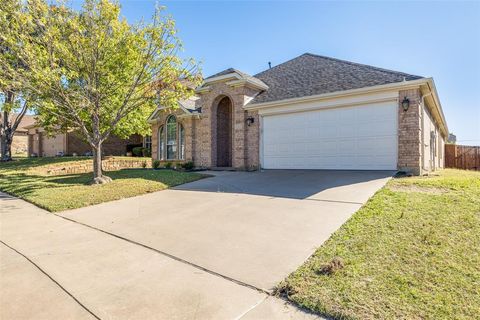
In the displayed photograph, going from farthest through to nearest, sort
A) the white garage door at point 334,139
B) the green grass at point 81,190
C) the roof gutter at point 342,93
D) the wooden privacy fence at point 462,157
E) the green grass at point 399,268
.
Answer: the wooden privacy fence at point 462,157, the white garage door at point 334,139, the roof gutter at point 342,93, the green grass at point 81,190, the green grass at point 399,268

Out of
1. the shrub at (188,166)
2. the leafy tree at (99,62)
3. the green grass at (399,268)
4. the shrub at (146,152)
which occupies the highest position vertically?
the leafy tree at (99,62)

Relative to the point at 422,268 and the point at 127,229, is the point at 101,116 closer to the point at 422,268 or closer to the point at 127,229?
the point at 127,229

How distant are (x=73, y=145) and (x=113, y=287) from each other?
26.8 m

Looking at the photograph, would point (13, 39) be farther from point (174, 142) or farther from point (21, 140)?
point (21, 140)

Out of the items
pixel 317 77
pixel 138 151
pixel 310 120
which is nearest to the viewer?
pixel 310 120

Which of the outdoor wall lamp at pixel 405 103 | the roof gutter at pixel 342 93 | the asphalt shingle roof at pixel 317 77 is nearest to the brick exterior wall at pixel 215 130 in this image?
the roof gutter at pixel 342 93

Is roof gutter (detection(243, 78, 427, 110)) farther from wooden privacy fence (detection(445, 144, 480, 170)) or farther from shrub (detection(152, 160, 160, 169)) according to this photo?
wooden privacy fence (detection(445, 144, 480, 170))

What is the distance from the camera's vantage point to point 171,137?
1730 centimetres

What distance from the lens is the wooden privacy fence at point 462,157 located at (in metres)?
19.0

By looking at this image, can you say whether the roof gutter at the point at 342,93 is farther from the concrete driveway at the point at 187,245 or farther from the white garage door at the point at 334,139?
the concrete driveway at the point at 187,245

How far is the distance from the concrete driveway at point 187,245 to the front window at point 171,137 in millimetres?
8722

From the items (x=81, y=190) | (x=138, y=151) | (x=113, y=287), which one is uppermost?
(x=138, y=151)

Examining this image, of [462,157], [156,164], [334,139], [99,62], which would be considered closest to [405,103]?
[334,139]

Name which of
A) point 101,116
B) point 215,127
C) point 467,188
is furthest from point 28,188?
point 467,188
